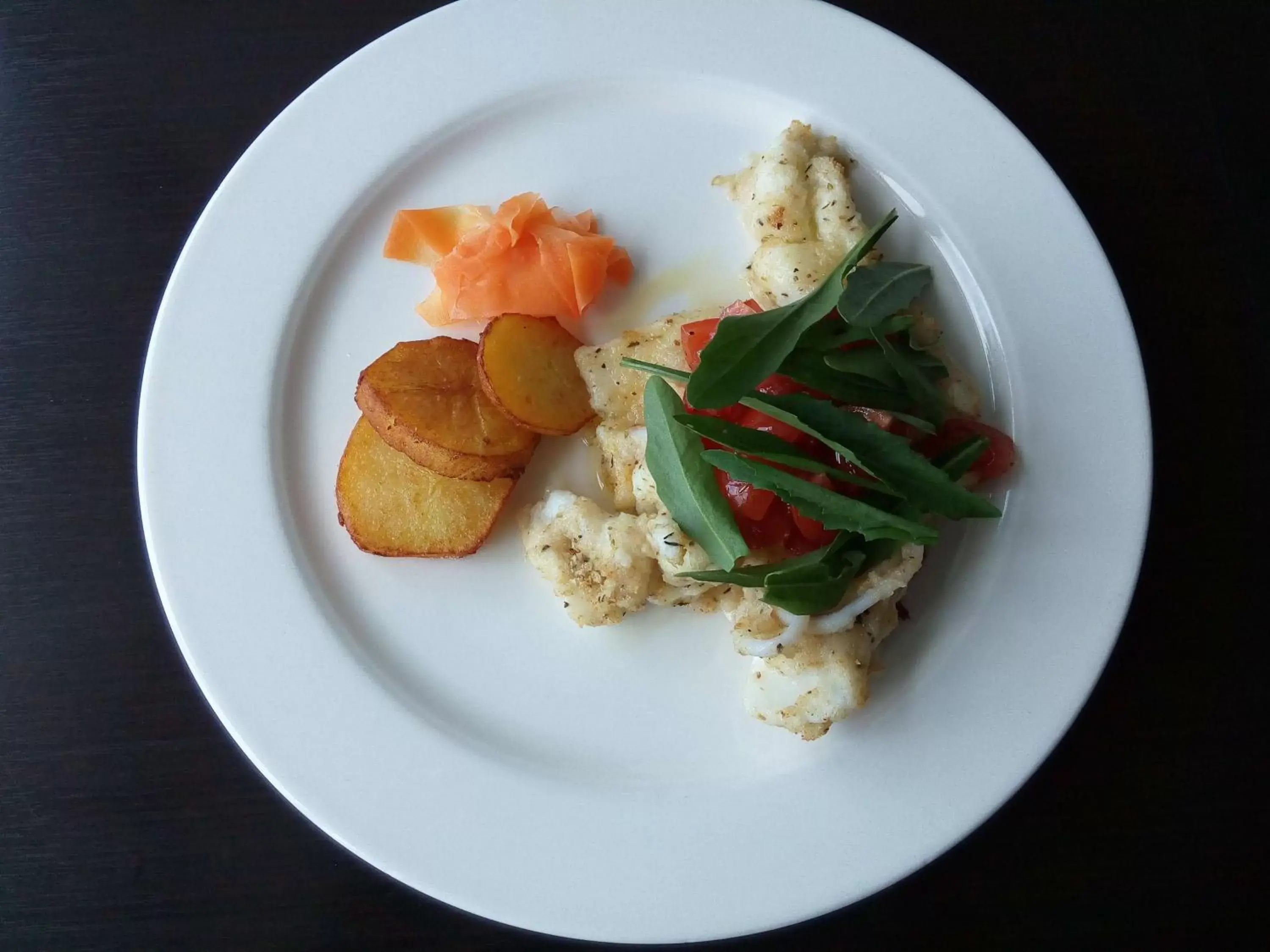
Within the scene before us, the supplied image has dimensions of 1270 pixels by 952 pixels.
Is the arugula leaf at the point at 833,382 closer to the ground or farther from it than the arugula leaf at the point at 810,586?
farther from it

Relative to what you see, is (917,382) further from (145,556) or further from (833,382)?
(145,556)

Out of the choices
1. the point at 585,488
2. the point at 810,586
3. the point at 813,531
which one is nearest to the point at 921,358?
the point at 813,531

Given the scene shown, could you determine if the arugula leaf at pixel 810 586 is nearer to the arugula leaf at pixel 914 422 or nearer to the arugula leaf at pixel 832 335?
the arugula leaf at pixel 914 422

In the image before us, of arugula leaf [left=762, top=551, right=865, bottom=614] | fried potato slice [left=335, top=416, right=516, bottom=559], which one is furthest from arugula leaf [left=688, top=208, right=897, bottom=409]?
fried potato slice [left=335, top=416, right=516, bottom=559]

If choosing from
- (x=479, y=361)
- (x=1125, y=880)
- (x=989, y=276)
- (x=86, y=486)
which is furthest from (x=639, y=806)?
(x=86, y=486)

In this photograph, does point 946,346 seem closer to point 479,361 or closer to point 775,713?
point 775,713

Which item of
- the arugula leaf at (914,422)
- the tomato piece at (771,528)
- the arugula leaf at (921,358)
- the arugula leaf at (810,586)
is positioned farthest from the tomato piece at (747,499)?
the arugula leaf at (921,358)

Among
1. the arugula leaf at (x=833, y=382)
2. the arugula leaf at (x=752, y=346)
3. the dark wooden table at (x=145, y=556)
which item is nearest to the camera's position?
the arugula leaf at (x=752, y=346)
